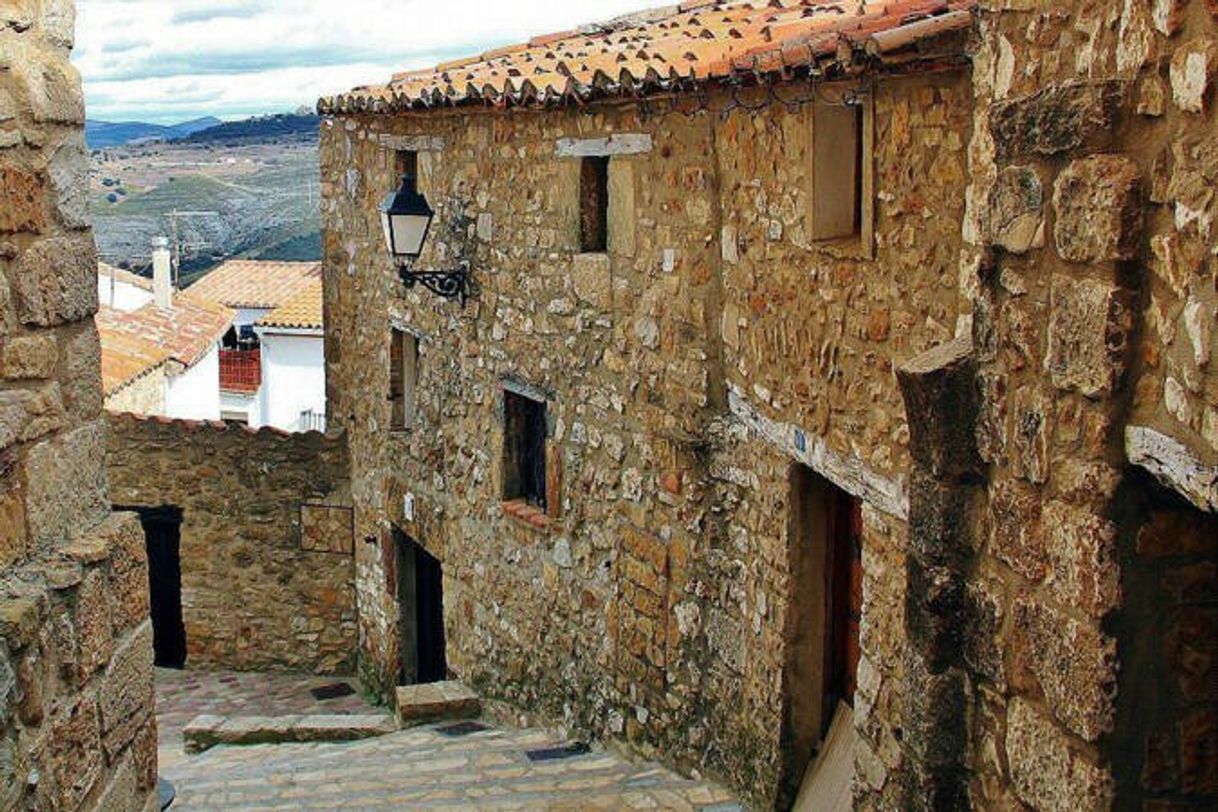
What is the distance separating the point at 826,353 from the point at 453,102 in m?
3.76

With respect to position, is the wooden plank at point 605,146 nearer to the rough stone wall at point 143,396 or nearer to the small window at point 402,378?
the small window at point 402,378

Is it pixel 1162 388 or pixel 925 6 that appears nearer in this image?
pixel 1162 388

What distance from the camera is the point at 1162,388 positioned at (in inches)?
103

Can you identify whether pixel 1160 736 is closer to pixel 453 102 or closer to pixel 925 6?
pixel 925 6

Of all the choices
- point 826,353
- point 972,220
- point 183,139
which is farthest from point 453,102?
point 183,139

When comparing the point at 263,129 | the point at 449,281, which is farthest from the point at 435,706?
the point at 263,129

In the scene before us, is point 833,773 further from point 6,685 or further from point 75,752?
point 6,685

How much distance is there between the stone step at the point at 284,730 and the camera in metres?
9.02

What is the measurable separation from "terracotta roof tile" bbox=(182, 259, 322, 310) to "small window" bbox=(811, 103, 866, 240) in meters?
25.6

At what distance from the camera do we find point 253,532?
12.3 m

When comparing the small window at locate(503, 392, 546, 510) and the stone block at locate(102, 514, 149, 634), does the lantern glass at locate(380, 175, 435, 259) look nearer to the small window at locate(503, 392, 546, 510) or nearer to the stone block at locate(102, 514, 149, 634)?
the small window at locate(503, 392, 546, 510)

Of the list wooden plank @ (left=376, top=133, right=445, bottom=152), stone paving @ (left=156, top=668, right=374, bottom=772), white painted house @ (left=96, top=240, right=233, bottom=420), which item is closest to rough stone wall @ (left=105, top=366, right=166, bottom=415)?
white painted house @ (left=96, top=240, right=233, bottom=420)

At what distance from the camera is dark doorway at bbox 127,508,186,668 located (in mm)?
12852

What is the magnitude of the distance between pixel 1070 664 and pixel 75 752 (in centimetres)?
210
